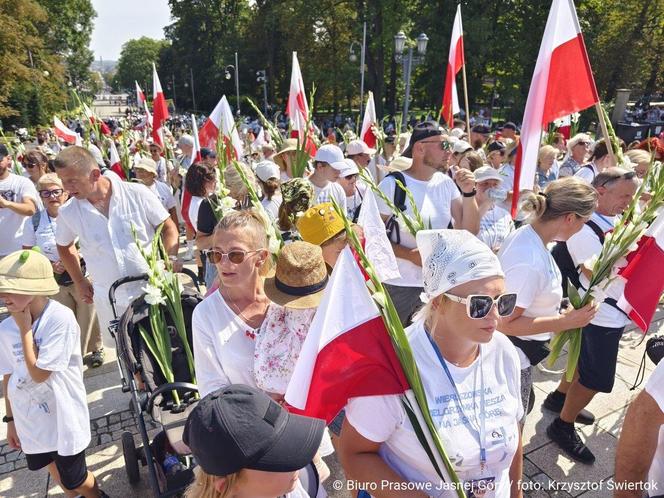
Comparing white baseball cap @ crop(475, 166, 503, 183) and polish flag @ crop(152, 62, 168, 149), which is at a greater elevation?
polish flag @ crop(152, 62, 168, 149)

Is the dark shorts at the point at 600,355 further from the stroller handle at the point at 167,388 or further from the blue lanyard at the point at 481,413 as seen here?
the stroller handle at the point at 167,388

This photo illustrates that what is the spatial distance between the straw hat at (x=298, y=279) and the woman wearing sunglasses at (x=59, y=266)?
3215 millimetres

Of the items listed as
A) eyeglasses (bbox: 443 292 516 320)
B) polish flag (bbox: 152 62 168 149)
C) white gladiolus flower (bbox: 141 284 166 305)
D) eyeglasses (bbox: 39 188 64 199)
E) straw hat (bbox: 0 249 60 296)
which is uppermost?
polish flag (bbox: 152 62 168 149)

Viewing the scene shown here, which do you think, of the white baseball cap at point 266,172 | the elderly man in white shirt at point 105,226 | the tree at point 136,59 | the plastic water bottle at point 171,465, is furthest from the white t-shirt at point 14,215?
the tree at point 136,59

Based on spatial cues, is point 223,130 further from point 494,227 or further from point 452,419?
point 452,419

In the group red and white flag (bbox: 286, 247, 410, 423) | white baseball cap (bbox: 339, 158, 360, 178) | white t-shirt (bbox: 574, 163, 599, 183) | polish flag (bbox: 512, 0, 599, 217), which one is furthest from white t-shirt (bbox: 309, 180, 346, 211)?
white t-shirt (bbox: 574, 163, 599, 183)

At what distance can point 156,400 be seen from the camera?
3.04 meters

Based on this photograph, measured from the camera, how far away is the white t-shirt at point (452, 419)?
1694mm

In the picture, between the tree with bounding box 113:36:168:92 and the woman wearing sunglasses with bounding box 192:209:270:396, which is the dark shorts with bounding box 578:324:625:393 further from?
the tree with bounding box 113:36:168:92

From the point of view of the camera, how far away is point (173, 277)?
3004 millimetres

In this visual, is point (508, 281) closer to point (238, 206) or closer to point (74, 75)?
point (238, 206)

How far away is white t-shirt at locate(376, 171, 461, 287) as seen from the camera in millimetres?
3486

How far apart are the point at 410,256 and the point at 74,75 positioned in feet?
233

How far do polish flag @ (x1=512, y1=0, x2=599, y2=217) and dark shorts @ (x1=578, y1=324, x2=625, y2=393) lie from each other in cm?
115
